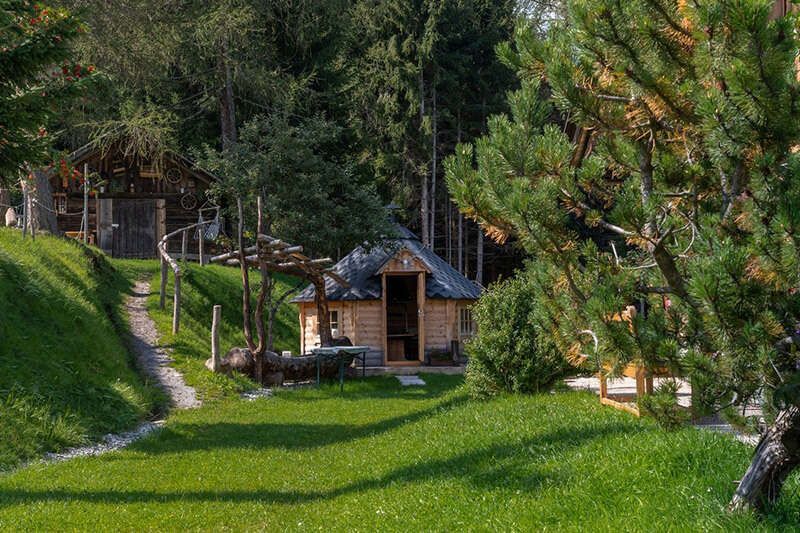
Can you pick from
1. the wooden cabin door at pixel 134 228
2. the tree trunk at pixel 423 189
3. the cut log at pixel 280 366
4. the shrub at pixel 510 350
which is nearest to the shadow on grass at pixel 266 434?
the shrub at pixel 510 350

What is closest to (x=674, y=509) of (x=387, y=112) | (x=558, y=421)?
(x=558, y=421)

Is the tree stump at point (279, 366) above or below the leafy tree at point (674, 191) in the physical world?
below

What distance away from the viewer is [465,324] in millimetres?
27578

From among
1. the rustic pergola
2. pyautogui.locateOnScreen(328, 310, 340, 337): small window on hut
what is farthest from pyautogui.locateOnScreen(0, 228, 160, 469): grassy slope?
pyautogui.locateOnScreen(328, 310, 340, 337): small window on hut

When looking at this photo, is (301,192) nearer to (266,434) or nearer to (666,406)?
(266,434)

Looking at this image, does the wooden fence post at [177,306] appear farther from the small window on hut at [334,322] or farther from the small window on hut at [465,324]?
the small window on hut at [465,324]

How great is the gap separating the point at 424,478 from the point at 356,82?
112ft

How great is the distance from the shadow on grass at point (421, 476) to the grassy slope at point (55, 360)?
2081mm

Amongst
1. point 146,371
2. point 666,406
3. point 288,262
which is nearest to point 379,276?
point 288,262

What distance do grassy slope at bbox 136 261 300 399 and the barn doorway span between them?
338cm

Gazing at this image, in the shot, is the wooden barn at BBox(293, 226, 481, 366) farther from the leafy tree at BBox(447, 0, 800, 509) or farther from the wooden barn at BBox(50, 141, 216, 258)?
the leafy tree at BBox(447, 0, 800, 509)

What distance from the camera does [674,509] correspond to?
232 inches

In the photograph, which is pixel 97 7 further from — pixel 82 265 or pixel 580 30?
pixel 580 30

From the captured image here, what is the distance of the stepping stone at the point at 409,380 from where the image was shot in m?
22.6
